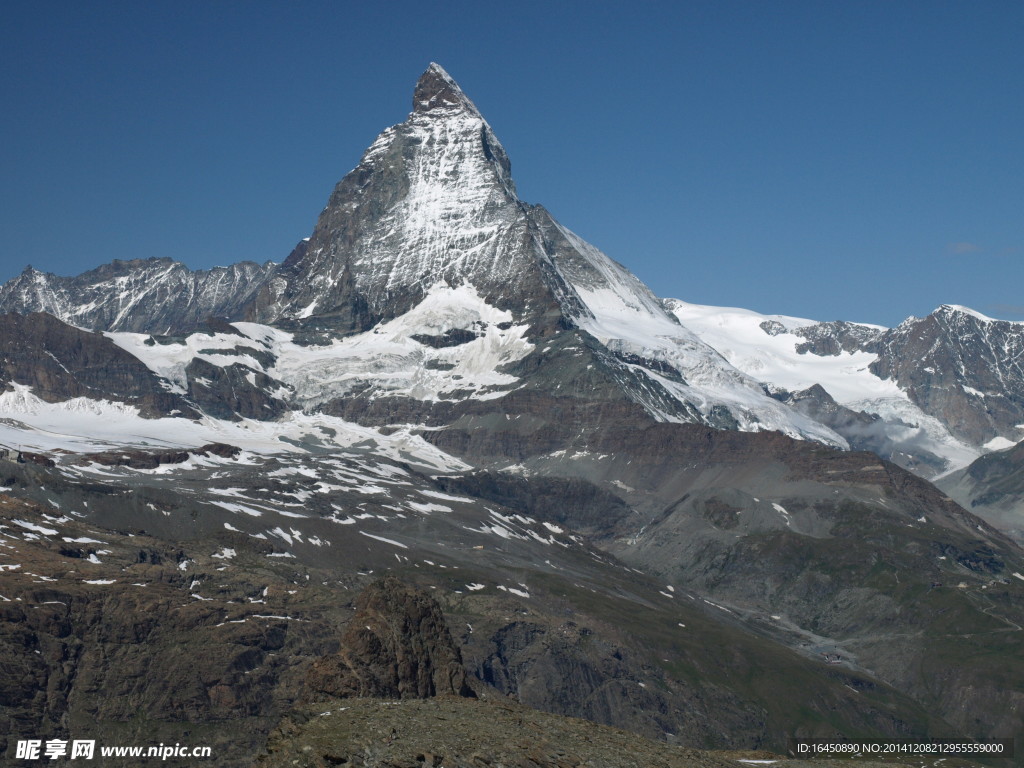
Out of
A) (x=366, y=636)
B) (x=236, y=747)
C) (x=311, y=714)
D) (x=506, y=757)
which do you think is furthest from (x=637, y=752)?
(x=236, y=747)

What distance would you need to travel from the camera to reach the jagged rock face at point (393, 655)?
110 metres

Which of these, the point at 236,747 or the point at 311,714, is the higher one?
the point at 311,714

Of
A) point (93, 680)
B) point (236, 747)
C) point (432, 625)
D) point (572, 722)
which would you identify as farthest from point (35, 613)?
point (572, 722)

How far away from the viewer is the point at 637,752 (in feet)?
236

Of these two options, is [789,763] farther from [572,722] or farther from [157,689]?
[157,689]

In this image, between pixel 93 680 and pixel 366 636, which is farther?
pixel 93 680

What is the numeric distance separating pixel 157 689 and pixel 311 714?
437 ft

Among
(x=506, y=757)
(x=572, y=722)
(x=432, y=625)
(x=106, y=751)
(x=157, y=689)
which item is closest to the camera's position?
(x=506, y=757)

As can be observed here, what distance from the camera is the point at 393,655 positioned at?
11869 centimetres

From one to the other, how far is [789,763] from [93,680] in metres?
132

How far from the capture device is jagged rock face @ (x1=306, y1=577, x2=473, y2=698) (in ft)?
362

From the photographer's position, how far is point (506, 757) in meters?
62.8

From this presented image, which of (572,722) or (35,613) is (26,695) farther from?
(572,722)

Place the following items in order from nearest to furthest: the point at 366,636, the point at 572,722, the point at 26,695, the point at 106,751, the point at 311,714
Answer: the point at 311,714, the point at 572,722, the point at 366,636, the point at 106,751, the point at 26,695
